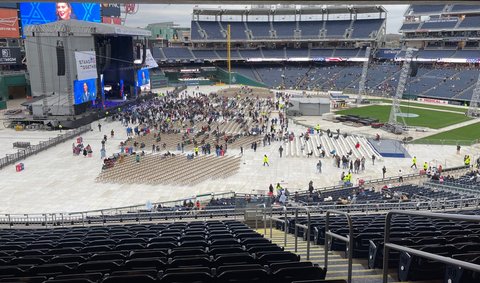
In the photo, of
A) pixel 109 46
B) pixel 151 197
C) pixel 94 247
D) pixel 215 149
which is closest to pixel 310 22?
pixel 109 46

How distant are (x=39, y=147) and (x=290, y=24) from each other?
8309 centimetres

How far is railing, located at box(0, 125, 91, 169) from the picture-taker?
31.9 m

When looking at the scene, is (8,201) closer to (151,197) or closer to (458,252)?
(151,197)

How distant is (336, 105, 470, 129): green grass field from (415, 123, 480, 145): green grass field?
109 inches

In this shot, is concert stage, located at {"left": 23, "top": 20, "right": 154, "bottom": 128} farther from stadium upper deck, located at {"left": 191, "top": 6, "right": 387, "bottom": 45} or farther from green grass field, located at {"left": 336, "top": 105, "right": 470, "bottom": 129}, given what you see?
stadium upper deck, located at {"left": 191, "top": 6, "right": 387, "bottom": 45}

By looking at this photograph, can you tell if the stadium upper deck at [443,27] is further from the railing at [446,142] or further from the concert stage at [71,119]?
the concert stage at [71,119]

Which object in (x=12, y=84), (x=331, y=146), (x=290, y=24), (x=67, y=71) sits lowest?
(x=331, y=146)

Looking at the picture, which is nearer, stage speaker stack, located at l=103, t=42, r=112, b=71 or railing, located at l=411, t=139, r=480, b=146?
railing, located at l=411, t=139, r=480, b=146

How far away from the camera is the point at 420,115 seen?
187 feet

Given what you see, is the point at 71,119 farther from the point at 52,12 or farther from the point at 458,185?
the point at 458,185

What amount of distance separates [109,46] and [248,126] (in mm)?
27432

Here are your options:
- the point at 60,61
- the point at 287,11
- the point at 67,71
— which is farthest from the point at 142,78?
the point at 287,11

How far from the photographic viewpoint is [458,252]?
5836 millimetres

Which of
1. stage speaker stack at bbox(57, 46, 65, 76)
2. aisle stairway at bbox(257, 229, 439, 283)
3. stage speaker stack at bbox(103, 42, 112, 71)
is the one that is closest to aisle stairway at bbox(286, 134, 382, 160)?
stage speaker stack at bbox(57, 46, 65, 76)
